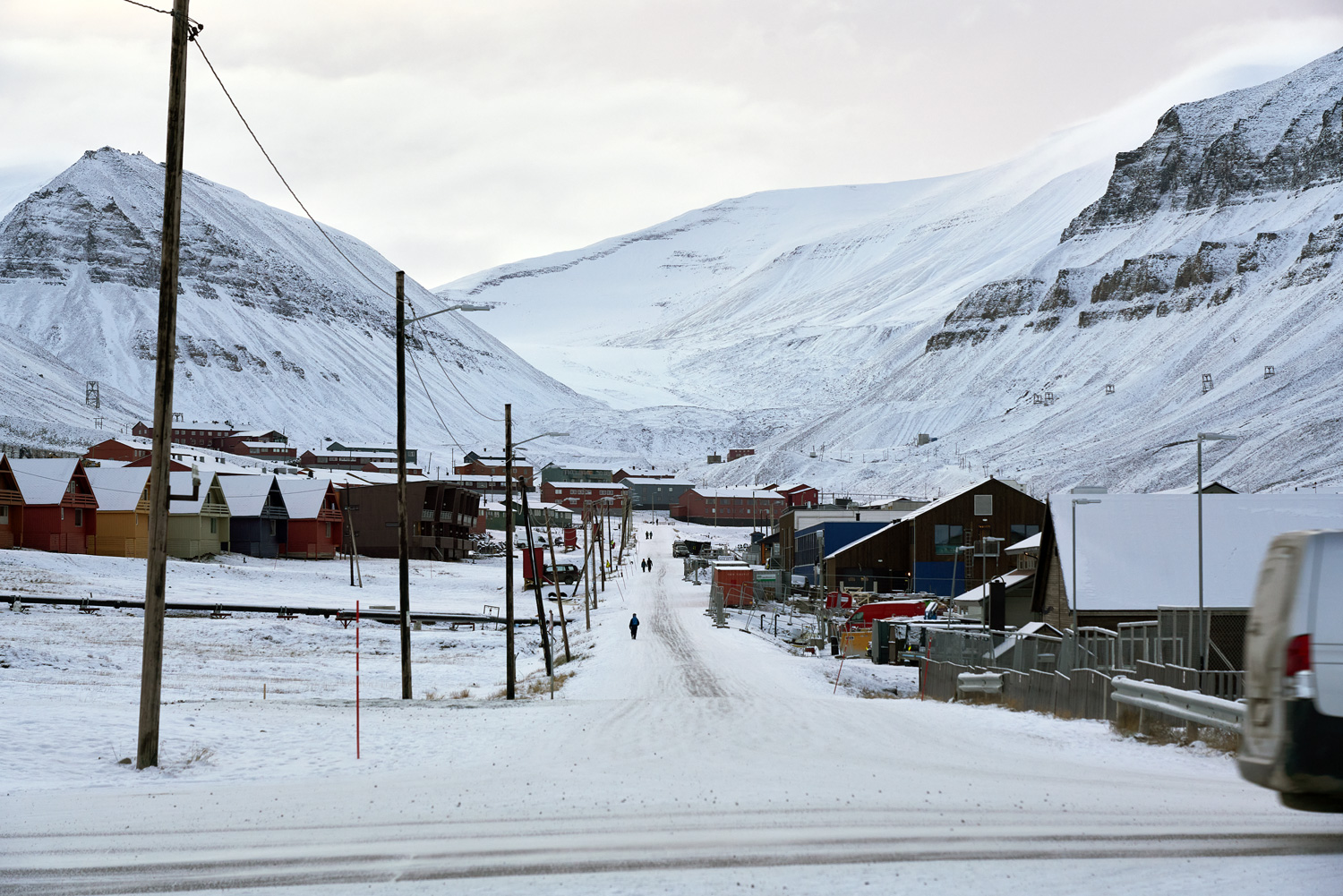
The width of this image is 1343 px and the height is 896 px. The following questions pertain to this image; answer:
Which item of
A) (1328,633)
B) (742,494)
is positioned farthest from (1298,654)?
(742,494)

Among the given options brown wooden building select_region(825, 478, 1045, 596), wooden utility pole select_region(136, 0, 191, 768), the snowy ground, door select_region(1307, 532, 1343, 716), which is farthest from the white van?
brown wooden building select_region(825, 478, 1045, 596)

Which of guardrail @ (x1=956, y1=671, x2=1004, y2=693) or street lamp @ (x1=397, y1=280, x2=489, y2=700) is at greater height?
street lamp @ (x1=397, y1=280, x2=489, y2=700)

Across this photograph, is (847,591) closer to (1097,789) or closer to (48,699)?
(48,699)

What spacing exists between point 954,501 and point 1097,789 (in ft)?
214

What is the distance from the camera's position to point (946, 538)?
253ft

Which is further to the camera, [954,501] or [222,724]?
[954,501]

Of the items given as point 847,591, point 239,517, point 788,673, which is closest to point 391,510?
point 239,517

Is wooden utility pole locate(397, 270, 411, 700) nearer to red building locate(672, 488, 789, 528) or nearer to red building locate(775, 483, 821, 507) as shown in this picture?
red building locate(775, 483, 821, 507)

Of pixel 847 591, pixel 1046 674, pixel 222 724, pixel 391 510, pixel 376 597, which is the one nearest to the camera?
pixel 222 724

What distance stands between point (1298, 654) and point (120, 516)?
7964cm

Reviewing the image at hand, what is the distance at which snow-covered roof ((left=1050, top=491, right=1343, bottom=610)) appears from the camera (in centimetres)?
3981

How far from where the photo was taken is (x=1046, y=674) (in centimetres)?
2264

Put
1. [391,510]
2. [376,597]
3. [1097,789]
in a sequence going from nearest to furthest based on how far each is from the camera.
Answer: [1097,789] < [376,597] < [391,510]

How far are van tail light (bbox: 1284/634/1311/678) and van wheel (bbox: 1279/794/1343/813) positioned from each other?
1.01 meters
